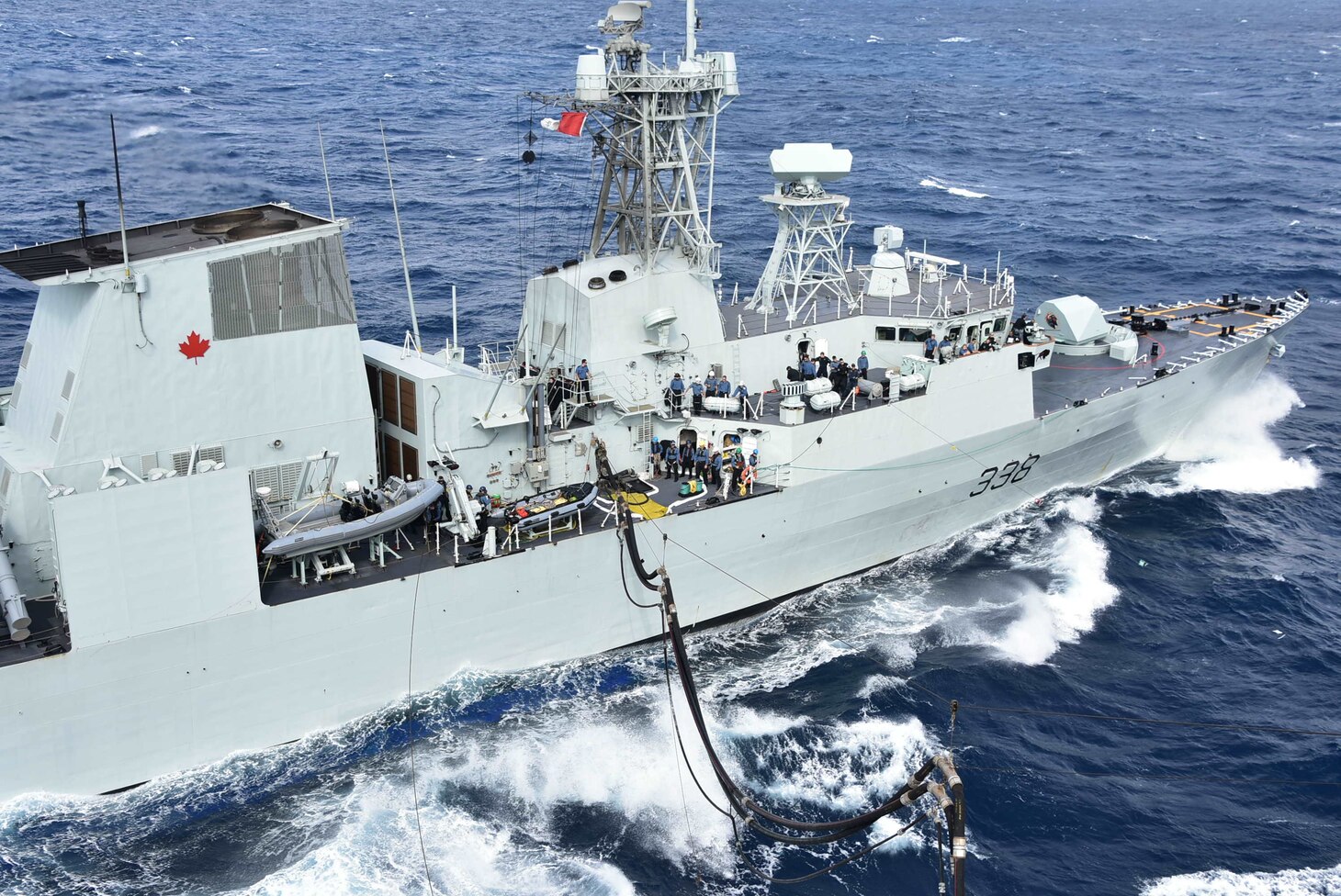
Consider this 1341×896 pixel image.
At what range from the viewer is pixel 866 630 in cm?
2064

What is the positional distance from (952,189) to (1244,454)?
21.8m

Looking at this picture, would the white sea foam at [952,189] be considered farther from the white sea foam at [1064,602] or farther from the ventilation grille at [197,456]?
the ventilation grille at [197,456]

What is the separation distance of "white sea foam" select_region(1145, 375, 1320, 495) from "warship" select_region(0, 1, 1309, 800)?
276cm

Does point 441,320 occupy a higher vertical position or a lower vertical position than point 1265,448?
higher

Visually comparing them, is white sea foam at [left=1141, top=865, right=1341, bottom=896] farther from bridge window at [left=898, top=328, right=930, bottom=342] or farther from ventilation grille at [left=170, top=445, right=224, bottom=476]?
ventilation grille at [left=170, top=445, right=224, bottom=476]

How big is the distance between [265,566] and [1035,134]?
48.9 metres

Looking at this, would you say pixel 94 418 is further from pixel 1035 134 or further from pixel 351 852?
pixel 1035 134

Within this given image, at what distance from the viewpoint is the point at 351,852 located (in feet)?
50.1

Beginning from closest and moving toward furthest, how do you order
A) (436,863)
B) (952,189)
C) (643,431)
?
1. (436,863)
2. (643,431)
3. (952,189)

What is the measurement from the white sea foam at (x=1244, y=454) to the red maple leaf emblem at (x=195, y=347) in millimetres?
18904

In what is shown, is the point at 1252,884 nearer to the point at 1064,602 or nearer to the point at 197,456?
the point at 1064,602

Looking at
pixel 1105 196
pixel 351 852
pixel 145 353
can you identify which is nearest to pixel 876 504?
pixel 351 852

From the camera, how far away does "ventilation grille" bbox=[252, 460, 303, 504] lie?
17484 millimetres

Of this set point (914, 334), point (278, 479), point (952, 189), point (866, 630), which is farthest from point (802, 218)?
point (952, 189)
